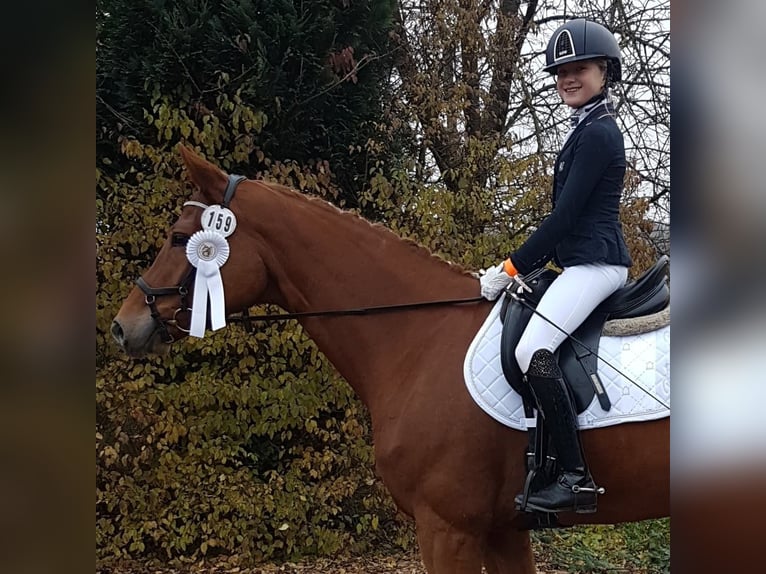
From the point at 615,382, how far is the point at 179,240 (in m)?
1.91

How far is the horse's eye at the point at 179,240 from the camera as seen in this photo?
2855mm

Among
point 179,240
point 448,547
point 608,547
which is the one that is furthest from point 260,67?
point 608,547

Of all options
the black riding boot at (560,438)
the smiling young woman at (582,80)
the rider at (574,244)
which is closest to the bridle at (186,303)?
the rider at (574,244)

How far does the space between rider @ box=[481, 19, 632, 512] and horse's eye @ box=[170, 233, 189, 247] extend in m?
1.29

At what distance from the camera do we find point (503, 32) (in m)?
5.38

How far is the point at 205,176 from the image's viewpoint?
2877 mm

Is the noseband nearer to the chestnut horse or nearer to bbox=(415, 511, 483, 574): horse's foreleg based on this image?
the chestnut horse

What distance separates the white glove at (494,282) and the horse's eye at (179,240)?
1.28 m

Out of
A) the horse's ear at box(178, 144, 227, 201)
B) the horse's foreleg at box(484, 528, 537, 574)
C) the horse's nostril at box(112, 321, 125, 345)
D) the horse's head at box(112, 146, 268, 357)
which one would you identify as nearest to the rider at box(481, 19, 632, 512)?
the horse's foreleg at box(484, 528, 537, 574)

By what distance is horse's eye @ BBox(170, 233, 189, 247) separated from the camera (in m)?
2.86

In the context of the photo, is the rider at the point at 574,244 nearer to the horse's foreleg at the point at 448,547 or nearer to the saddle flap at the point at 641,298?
the saddle flap at the point at 641,298

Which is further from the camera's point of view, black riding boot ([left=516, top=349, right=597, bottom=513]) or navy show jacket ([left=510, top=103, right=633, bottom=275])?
navy show jacket ([left=510, top=103, right=633, bottom=275])
